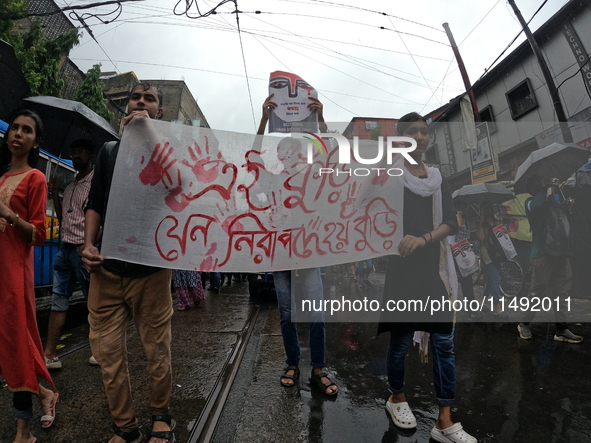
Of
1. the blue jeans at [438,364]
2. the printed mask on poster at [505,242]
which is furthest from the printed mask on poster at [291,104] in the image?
the printed mask on poster at [505,242]

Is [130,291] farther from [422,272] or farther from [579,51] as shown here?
[579,51]

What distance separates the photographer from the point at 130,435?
1.62 metres

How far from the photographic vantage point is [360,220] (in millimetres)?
2150

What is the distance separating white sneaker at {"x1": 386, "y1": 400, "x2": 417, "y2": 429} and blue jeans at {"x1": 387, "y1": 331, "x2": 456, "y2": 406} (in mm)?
80

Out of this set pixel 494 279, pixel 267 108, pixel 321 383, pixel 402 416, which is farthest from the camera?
pixel 494 279

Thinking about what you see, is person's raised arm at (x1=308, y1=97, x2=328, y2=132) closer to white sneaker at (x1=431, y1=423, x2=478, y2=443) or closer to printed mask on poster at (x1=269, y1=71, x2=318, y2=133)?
printed mask on poster at (x1=269, y1=71, x2=318, y2=133)

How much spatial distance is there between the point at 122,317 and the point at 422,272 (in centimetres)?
167

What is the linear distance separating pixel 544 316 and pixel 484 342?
1.72m

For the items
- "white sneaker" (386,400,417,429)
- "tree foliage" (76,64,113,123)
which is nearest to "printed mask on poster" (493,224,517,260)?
"white sneaker" (386,400,417,429)

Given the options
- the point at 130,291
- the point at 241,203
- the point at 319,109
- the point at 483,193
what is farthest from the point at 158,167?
the point at 483,193

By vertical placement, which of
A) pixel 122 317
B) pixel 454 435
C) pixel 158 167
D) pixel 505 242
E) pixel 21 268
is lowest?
pixel 454 435

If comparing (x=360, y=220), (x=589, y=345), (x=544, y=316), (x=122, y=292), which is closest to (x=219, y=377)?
(x=122, y=292)

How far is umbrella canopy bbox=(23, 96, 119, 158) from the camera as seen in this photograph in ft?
9.14

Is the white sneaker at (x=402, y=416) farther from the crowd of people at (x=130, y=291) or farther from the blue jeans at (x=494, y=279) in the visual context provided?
the blue jeans at (x=494, y=279)
